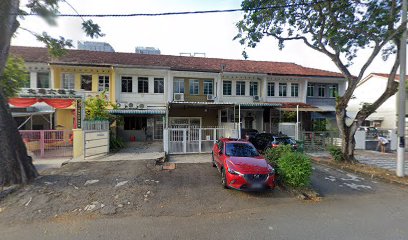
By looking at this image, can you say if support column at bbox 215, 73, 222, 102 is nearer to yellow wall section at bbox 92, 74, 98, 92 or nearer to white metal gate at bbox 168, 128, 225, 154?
white metal gate at bbox 168, 128, 225, 154

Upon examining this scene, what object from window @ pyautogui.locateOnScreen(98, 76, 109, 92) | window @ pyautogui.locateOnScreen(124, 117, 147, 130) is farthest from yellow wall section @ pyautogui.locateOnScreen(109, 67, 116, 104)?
window @ pyautogui.locateOnScreen(124, 117, 147, 130)

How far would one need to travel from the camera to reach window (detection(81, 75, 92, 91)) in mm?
16312

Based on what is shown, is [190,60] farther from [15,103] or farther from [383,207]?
[383,207]

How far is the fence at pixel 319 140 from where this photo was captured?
15.4 metres

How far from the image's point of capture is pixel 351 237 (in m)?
4.03

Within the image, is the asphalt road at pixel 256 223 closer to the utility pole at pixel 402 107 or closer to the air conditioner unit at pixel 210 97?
the utility pole at pixel 402 107

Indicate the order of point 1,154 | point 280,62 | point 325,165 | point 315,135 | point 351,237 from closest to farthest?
point 351,237 → point 1,154 → point 325,165 → point 315,135 → point 280,62

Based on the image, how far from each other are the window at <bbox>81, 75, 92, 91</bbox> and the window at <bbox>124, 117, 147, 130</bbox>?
11.9 ft

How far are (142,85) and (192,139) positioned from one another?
25.3 feet

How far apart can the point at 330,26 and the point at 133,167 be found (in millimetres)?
11116

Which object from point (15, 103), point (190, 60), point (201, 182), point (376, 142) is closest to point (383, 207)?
point (201, 182)

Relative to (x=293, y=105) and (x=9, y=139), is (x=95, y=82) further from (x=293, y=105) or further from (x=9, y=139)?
(x=293, y=105)

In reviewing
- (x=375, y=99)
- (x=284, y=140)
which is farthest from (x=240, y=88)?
(x=375, y=99)

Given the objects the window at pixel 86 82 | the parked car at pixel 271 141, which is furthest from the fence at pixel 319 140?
the window at pixel 86 82
